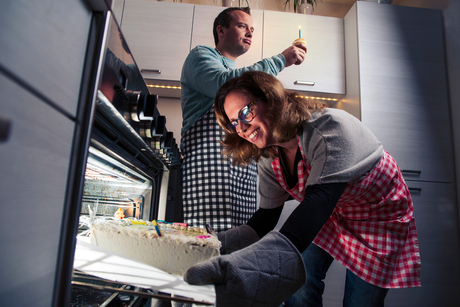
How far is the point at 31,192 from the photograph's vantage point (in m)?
0.25

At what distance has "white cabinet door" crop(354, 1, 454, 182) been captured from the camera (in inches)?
73.0

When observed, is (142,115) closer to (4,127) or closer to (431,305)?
(4,127)

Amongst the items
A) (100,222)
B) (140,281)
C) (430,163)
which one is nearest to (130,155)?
(100,222)

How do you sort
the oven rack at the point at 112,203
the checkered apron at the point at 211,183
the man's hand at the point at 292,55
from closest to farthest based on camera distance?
the oven rack at the point at 112,203
the checkered apron at the point at 211,183
the man's hand at the point at 292,55

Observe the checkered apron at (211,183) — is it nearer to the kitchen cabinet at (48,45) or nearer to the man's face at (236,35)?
the man's face at (236,35)

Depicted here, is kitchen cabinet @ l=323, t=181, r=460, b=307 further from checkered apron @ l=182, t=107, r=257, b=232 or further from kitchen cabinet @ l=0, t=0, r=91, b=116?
kitchen cabinet @ l=0, t=0, r=91, b=116

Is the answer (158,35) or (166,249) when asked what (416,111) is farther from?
(166,249)

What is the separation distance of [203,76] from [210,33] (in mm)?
1130

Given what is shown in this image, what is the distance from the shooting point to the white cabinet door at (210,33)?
1.99 metres

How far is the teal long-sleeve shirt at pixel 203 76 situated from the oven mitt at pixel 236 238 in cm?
49

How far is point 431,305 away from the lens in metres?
1.66

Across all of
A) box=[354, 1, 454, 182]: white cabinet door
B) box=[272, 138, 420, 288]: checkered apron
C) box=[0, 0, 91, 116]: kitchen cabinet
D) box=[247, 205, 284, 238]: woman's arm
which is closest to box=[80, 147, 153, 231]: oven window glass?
box=[0, 0, 91, 116]: kitchen cabinet

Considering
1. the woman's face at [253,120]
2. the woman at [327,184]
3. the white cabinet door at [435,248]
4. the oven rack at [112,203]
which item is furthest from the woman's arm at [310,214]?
the white cabinet door at [435,248]

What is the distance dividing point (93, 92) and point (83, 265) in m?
0.25
